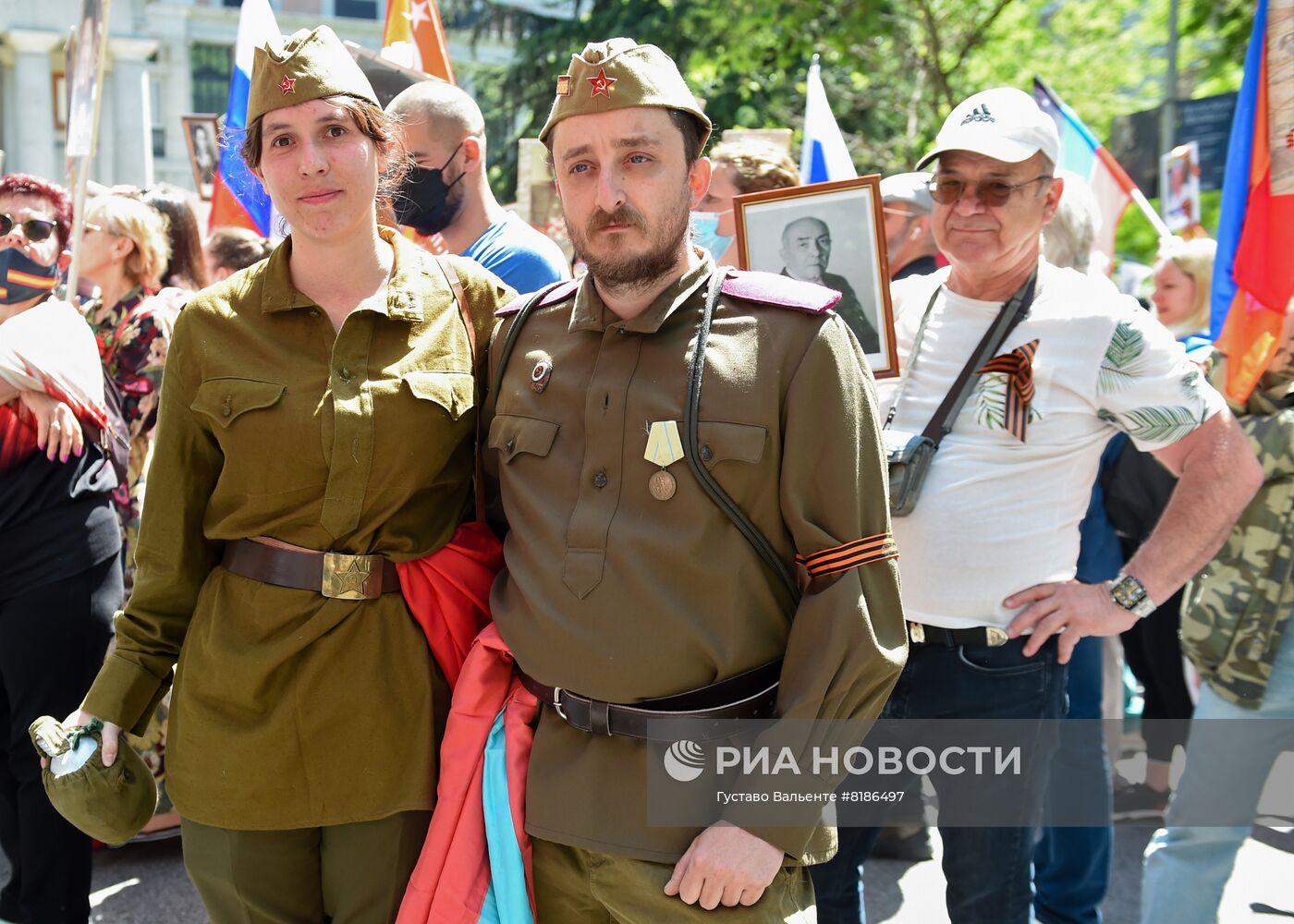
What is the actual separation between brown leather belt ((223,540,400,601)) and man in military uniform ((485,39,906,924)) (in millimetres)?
273

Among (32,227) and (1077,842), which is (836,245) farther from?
(32,227)

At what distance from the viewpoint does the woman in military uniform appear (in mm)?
2346

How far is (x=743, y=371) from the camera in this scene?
2111 millimetres

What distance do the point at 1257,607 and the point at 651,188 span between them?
225 centimetres

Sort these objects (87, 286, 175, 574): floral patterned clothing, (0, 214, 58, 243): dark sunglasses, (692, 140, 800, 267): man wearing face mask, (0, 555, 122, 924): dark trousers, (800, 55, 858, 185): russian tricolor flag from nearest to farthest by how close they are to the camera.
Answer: (0, 555, 122, 924): dark trousers < (0, 214, 58, 243): dark sunglasses < (87, 286, 175, 574): floral patterned clothing < (800, 55, 858, 185): russian tricolor flag < (692, 140, 800, 267): man wearing face mask

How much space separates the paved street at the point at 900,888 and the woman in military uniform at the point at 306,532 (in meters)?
2.05

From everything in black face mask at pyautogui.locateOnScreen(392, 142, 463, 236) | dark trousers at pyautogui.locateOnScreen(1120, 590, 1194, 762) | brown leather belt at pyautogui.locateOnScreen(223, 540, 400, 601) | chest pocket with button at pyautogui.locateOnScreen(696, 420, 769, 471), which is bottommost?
dark trousers at pyautogui.locateOnScreen(1120, 590, 1194, 762)

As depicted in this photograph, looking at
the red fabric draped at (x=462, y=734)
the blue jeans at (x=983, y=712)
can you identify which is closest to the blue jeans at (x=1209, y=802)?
the blue jeans at (x=983, y=712)

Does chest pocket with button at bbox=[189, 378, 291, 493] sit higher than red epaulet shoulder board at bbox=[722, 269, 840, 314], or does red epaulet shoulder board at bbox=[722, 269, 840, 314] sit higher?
red epaulet shoulder board at bbox=[722, 269, 840, 314]

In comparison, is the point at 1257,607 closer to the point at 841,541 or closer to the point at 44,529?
the point at 841,541

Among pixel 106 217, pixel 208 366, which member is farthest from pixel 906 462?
pixel 106 217

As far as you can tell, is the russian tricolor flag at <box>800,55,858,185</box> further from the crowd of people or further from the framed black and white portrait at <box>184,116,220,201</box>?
the framed black and white portrait at <box>184,116,220,201</box>

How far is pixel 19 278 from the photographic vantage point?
3.89m

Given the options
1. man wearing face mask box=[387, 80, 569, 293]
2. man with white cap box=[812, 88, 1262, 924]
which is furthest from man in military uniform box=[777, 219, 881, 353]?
man wearing face mask box=[387, 80, 569, 293]
